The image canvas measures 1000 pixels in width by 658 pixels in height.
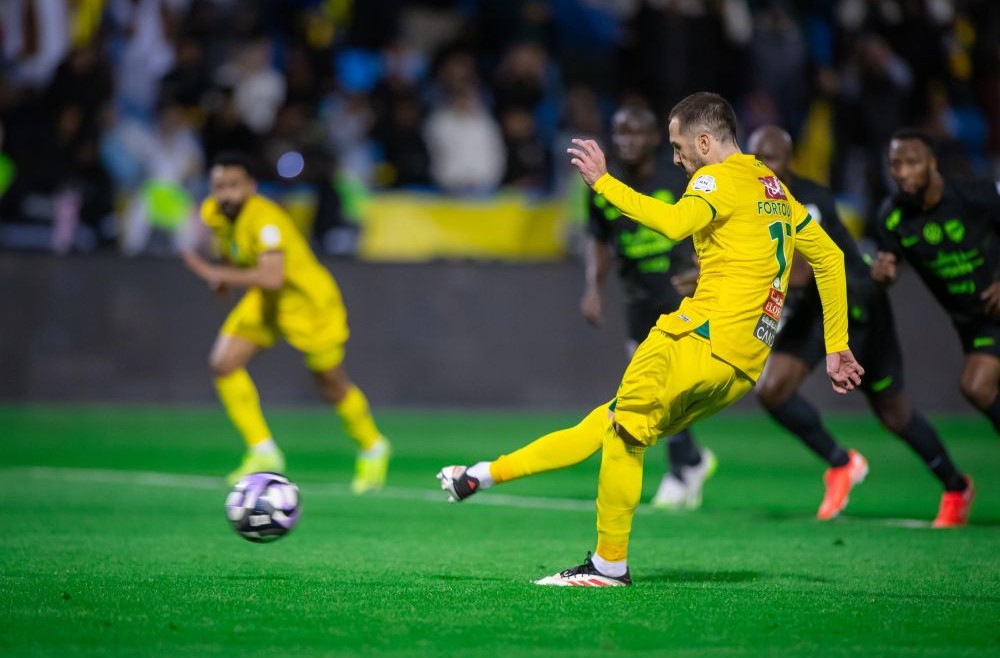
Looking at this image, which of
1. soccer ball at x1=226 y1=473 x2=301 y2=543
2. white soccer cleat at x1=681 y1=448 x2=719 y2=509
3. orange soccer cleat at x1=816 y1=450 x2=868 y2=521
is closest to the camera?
soccer ball at x1=226 y1=473 x2=301 y2=543

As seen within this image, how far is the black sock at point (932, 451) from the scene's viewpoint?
30.1 ft

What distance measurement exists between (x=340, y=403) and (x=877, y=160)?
8507 millimetres

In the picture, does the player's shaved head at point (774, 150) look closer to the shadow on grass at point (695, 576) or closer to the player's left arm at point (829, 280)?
the player's left arm at point (829, 280)

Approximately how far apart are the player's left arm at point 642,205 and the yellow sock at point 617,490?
94cm

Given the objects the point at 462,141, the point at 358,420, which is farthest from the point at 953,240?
the point at 462,141

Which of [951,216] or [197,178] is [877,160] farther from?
[951,216]

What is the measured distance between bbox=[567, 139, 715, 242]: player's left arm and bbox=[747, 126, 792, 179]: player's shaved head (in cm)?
292

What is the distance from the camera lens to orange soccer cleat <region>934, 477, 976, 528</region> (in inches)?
358

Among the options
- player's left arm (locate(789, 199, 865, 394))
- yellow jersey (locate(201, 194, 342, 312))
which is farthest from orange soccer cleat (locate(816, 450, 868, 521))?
yellow jersey (locate(201, 194, 342, 312))

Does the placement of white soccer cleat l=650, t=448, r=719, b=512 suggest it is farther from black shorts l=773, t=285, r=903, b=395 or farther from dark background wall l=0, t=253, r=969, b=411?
dark background wall l=0, t=253, r=969, b=411

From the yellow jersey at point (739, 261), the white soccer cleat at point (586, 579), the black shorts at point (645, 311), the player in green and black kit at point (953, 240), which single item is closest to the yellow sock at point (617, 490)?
Result: the white soccer cleat at point (586, 579)

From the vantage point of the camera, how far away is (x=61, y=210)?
1622cm

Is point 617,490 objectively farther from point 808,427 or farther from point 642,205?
point 808,427

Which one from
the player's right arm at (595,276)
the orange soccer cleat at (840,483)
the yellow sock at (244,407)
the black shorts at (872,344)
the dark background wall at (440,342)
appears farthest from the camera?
the dark background wall at (440,342)
